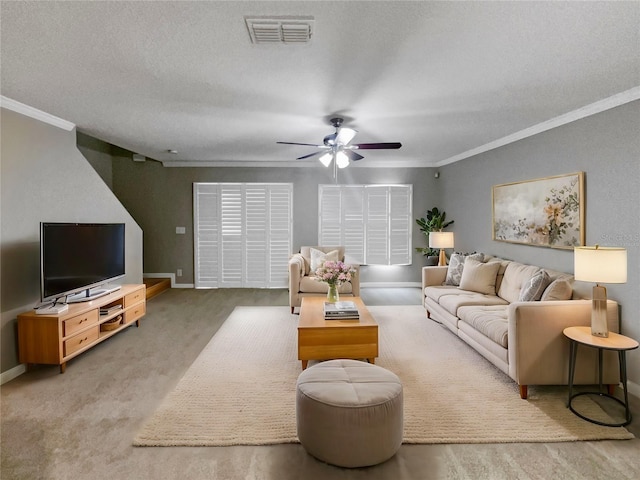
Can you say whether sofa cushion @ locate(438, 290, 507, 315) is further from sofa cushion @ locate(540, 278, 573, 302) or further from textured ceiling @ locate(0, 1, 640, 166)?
textured ceiling @ locate(0, 1, 640, 166)

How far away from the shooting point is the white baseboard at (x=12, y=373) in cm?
293

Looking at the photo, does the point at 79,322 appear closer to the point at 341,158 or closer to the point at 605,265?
the point at 341,158

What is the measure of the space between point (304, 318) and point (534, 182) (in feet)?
10.2

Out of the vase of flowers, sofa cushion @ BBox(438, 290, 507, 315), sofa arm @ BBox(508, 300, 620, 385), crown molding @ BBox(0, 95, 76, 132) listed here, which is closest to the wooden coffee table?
the vase of flowers

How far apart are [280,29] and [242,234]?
5.10 meters

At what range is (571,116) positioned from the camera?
337cm

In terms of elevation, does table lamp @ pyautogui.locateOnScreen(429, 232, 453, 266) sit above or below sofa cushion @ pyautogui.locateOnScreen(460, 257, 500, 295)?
above

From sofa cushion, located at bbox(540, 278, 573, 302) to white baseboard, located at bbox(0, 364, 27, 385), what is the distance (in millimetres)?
4861

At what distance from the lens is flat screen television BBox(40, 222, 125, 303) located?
3.15 metres

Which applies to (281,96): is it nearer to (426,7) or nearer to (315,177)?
(426,7)

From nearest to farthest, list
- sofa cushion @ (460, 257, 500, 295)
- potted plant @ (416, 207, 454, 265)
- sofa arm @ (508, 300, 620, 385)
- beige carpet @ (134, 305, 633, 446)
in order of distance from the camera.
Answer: beige carpet @ (134, 305, 633, 446) < sofa arm @ (508, 300, 620, 385) < sofa cushion @ (460, 257, 500, 295) < potted plant @ (416, 207, 454, 265)

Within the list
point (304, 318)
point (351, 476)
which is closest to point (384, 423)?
point (351, 476)

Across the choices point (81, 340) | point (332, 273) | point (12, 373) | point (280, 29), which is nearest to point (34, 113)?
point (81, 340)

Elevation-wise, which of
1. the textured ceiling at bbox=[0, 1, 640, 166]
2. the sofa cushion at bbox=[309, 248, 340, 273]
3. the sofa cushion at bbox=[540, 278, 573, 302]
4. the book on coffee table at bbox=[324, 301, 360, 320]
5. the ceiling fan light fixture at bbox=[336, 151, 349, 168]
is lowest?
the book on coffee table at bbox=[324, 301, 360, 320]
